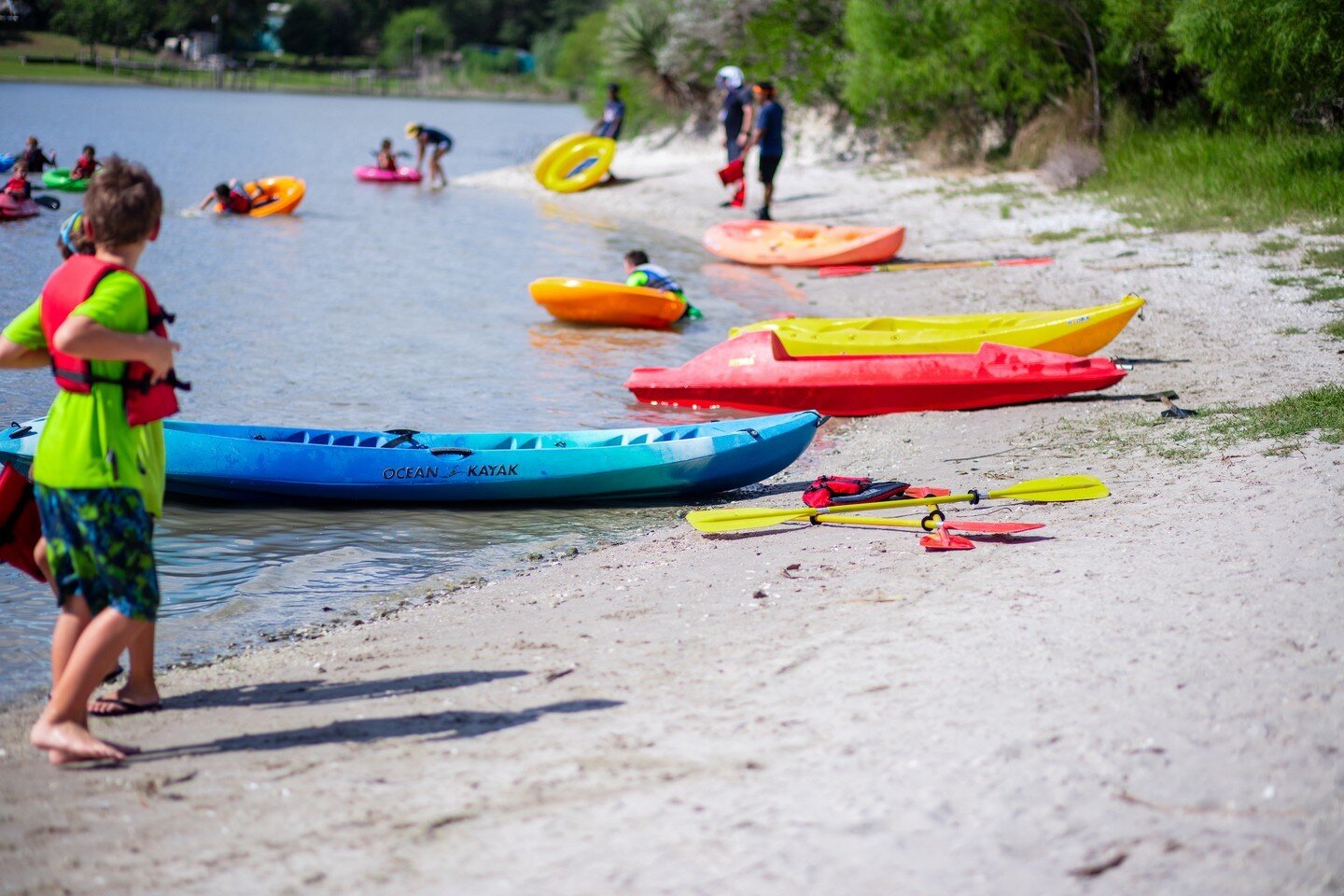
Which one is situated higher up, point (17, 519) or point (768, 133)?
point (768, 133)

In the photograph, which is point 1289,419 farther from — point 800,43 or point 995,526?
point 800,43

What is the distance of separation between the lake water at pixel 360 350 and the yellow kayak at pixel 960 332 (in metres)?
1.27

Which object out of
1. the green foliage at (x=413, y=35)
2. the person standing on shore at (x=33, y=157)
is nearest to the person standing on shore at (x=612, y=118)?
the person standing on shore at (x=33, y=157)

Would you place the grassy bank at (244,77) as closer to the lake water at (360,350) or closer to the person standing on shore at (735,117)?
the lake water at (360,350)

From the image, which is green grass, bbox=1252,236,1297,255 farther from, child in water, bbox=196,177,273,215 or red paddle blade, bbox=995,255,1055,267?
child in water, bbox=196,177,273,215

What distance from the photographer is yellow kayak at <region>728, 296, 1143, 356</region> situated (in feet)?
32.7

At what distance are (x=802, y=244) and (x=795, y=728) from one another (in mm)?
14036

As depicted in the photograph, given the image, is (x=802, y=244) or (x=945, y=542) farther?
(x=802, y=244)

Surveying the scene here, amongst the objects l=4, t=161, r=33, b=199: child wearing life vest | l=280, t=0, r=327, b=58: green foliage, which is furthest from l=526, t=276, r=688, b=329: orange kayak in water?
l=280, t=0, r=327, b=58: green foliage

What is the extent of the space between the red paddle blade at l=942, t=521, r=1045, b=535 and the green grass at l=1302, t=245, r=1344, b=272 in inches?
305

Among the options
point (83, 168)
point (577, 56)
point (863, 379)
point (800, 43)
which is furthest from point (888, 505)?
point (577, 56)

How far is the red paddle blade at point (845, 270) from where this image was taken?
16.1m

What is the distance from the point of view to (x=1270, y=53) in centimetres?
1535

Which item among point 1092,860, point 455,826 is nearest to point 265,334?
point 455,826
